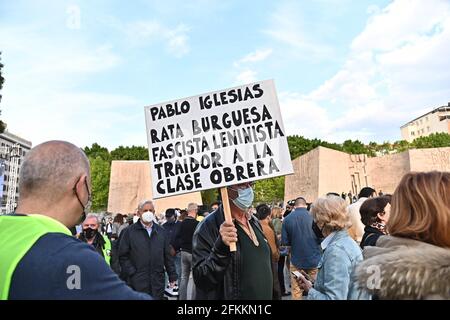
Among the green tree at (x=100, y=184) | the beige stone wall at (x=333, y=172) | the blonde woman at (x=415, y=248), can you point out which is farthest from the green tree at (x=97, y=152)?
the blonde woman at (x=415, y=248)

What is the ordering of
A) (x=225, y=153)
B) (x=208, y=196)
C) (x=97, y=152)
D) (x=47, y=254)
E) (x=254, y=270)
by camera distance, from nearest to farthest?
1. (x=47, y=254)
2. (x=254, y=270)
3. (x=225, y=153)
4. (x=208, y=196)
5. (x=97, y=152)

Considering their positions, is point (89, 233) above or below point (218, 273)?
above

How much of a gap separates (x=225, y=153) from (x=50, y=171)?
6.31ft

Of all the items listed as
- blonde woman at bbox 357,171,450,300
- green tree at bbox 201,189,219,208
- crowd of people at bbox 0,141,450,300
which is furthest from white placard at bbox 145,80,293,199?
green tree at bbox 201,189,219,208

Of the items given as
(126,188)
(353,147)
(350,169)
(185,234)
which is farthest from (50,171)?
(353,147)

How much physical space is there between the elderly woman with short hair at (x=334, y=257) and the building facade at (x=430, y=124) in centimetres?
10839

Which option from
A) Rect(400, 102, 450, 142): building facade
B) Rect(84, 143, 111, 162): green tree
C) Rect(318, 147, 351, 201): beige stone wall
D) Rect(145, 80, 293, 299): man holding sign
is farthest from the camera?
Rect(400, 102, 450, 142): building facade

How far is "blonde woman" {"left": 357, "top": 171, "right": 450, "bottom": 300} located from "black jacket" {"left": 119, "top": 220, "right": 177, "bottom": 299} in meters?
4.28

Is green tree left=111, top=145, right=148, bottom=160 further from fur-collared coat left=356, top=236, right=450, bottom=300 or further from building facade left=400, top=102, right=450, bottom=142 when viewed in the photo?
fur-collared coat left=356, top=236, right=450, bottom=300

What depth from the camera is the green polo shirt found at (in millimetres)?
3322

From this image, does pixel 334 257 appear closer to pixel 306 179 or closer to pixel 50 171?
pixel 50 171

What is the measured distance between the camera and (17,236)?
5.23 feet

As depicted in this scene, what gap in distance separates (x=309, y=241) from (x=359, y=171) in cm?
2632
